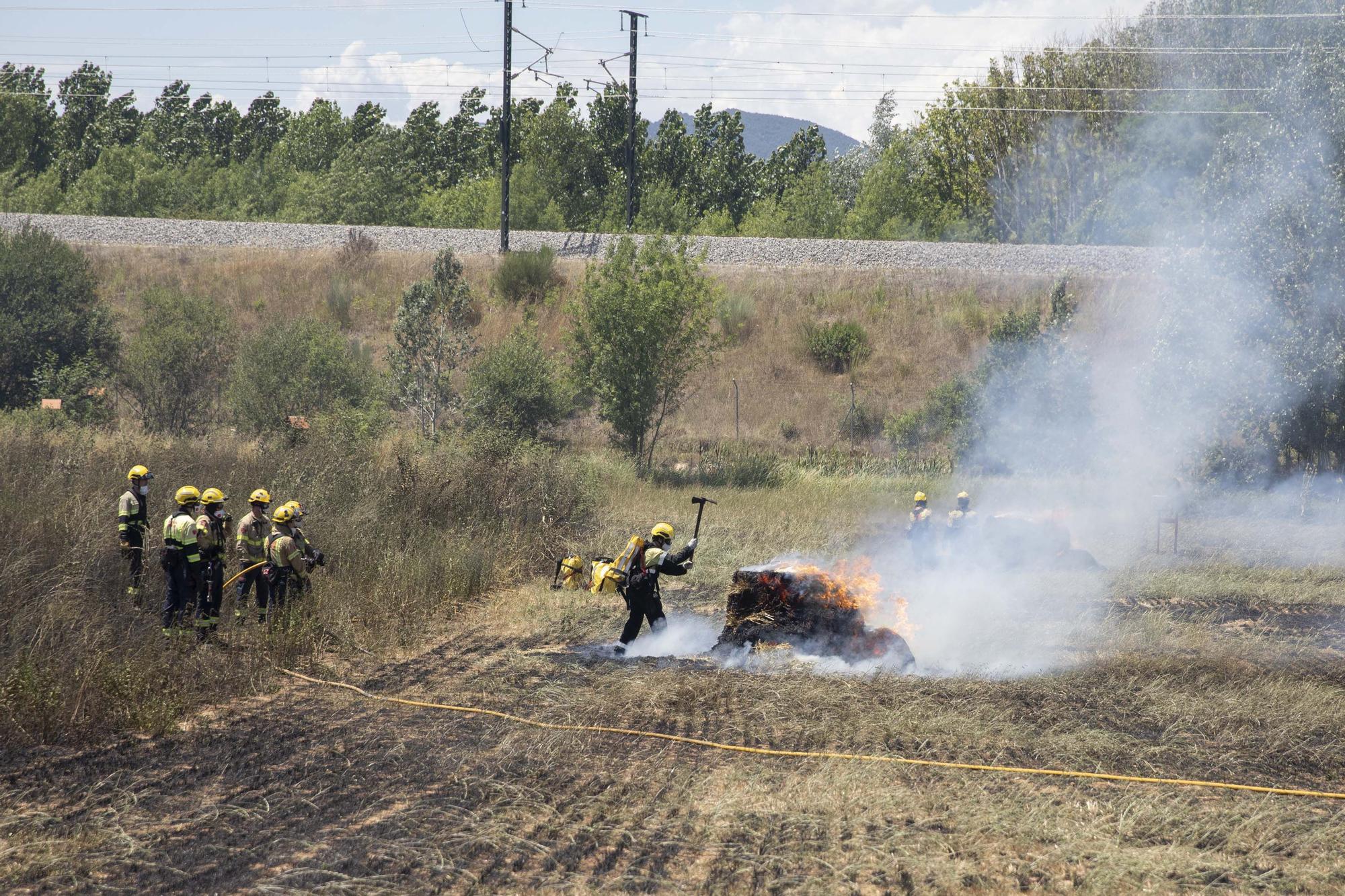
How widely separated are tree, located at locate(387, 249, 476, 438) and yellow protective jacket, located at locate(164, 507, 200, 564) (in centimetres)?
1538

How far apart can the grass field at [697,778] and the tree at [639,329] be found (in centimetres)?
1439

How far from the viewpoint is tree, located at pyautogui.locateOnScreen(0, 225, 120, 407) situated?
27953 mm

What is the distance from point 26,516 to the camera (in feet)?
39.4

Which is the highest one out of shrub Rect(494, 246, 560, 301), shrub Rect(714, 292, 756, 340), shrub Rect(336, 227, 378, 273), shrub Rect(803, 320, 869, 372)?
shrub Rect(336, 227, 378, 273)

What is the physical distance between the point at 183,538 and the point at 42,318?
21330 mm

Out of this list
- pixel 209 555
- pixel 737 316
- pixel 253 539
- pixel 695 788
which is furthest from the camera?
pixel 737 316

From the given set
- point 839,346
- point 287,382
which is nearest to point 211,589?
point 287,382

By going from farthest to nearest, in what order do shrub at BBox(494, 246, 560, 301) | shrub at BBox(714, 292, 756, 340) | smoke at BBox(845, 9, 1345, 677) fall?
shrub at BBox(494, 246, 560, 301) < shrub at BBox(714, 292, 756, 340) < smoke at BBox(845, 9, 1345, 677)

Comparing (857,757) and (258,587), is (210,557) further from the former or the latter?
(857,757)

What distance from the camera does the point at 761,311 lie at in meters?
36.3

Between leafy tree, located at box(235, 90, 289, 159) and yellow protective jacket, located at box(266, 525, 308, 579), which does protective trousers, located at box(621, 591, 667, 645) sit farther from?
leafy tree, located at box(235, 90, 289, 159)

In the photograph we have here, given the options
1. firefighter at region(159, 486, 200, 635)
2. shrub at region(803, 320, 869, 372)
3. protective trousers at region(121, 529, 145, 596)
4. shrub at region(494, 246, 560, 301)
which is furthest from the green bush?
shrub at region(803, 320, 869, 372)

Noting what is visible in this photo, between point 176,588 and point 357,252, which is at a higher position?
point 357,252

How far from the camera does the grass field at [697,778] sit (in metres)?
6.31
